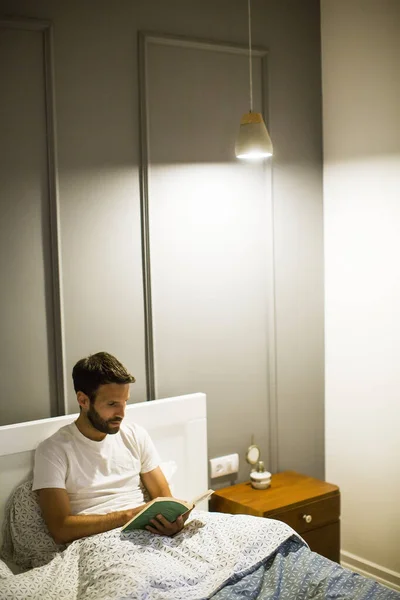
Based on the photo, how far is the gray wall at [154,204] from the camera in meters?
2.84

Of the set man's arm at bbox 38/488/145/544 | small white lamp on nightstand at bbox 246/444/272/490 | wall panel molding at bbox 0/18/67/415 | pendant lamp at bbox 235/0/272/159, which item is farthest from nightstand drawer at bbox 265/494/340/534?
pendant lamp at bbox 235/0/272/159

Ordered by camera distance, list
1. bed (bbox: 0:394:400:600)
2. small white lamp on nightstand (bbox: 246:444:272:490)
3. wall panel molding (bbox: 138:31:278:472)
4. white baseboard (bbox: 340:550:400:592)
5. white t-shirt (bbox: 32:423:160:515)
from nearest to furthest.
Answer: bed (bbox: 0:394:400:600) → white t-shirt (bbox: 32:423:160:515) → wall panel molding (bbox: 138:31:278:472) → small white lamp on nightstand (bbox: 246:444:272:490) → white baseboard (bbox: 340:550:400:592)

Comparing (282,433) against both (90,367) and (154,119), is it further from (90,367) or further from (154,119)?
(154,119)

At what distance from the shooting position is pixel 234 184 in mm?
3295

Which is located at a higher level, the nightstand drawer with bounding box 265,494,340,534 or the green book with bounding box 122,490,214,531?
the green book with bounding box 122,490,214,531

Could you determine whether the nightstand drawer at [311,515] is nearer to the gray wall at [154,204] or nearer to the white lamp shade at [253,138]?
the gray wall at [154,204]

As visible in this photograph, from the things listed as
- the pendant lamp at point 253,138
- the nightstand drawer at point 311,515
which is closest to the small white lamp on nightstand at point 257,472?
the nightstand drawer at point 311,515

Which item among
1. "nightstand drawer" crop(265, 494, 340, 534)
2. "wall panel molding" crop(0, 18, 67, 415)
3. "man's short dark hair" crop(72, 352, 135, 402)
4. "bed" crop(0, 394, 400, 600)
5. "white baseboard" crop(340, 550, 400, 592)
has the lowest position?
"white baseboard" crop(340, 550, 400, 592)

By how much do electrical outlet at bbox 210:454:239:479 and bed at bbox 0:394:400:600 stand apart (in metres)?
0.54

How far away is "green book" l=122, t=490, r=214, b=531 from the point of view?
241cm

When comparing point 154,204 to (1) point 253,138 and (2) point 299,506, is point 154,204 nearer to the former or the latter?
(1) point 253,138

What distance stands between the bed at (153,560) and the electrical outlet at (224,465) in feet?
1.76

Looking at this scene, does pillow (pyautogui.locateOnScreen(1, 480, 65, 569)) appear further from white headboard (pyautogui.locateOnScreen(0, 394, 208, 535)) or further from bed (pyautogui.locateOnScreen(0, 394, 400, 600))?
white headboard (pyautogui.locateOnScreen(0, 394, 208, 535))

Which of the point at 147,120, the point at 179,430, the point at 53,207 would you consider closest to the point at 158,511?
the point at 179,430
